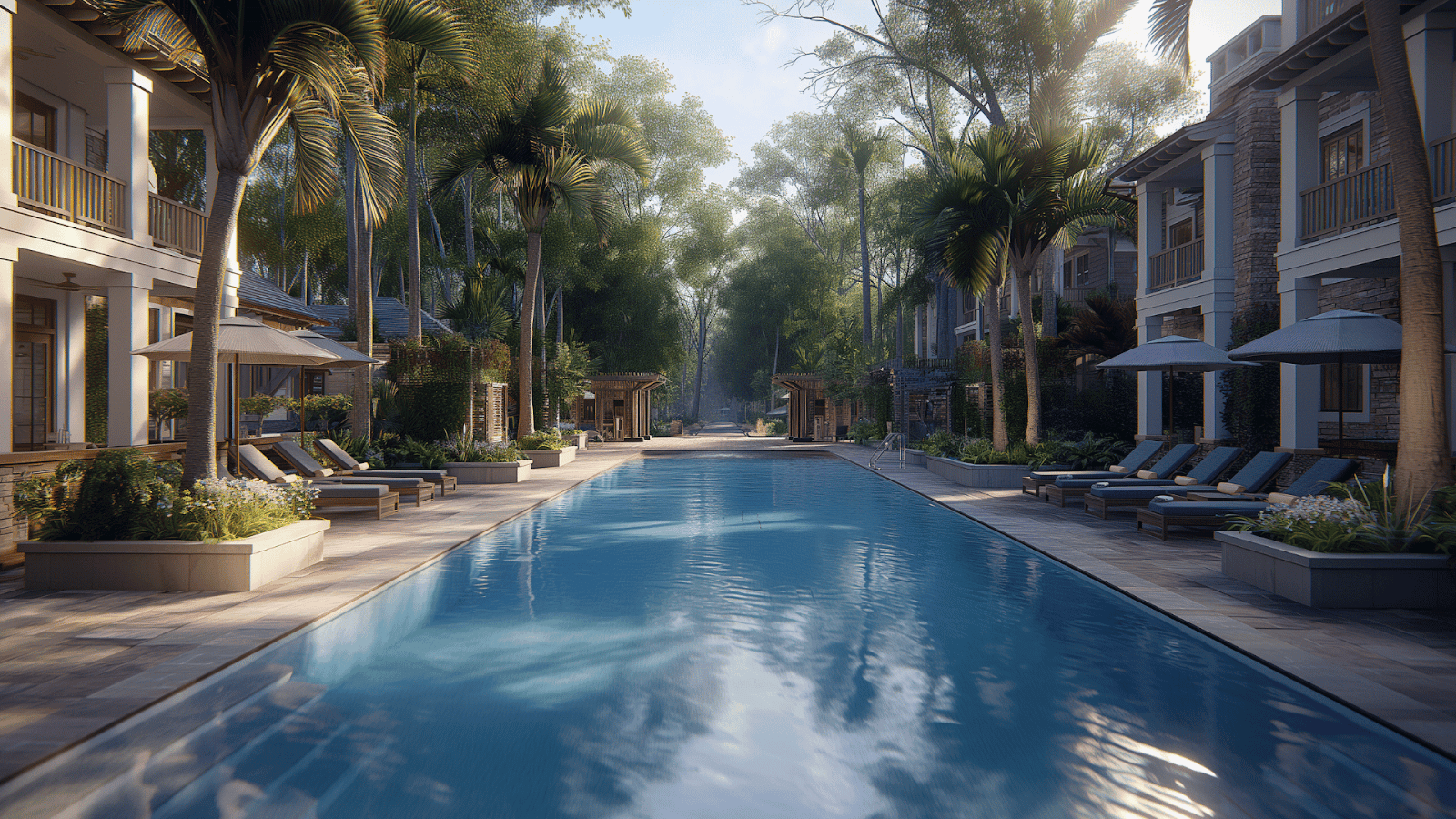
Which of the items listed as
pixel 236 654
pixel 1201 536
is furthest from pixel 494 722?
pixel 1201 536

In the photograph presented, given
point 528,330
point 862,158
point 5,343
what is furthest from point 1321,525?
point 862,158

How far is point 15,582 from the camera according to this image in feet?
21.9

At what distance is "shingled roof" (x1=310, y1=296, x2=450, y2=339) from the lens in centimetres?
2456

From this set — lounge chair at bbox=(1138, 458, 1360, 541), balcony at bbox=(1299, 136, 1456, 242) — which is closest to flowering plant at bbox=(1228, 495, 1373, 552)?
lounge chair at bbox=(1138, 458, 1360, 541)

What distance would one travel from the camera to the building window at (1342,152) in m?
13.6

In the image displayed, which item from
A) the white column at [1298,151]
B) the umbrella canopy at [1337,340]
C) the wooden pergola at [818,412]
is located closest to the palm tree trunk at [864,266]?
the wooden pergola at [818,412]

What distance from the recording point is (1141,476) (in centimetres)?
1177

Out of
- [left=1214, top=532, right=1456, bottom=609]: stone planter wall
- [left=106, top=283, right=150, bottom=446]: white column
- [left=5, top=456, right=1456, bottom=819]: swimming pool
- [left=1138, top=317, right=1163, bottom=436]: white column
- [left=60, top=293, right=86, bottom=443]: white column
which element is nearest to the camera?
[left=5, top=456, right=1456, bottom=819]: swimming pool

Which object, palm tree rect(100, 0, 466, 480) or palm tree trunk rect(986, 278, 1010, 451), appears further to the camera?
palm tree trunk rect(986, 278, 1010, 451)

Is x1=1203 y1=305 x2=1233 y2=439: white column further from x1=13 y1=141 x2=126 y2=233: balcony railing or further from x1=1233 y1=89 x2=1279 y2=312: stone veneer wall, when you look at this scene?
x1=13 y1=141 x2=126 y2=233: balcony railing

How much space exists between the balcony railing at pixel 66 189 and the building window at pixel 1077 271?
2927 centimetres

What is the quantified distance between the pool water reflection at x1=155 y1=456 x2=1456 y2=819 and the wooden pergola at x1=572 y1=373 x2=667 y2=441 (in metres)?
27.4

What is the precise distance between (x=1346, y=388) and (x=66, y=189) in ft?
65.6

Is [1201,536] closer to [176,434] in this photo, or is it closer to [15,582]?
[15,582]
